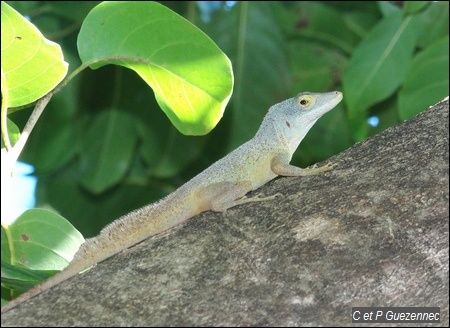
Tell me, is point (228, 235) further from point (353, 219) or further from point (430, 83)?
point (430, 83)

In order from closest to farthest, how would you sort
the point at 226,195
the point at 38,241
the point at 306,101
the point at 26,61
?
the point at 26,61, the point at 38,241, the point at 226,195, the point at 306,101

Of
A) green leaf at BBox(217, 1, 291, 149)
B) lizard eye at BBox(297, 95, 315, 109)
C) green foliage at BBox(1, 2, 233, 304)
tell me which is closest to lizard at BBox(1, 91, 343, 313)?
lizard eye at BBox(297, 95, 315, 109)

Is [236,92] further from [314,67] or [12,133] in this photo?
[12,133]

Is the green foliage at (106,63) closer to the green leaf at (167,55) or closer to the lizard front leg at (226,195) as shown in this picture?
the green leaf at (167,55)

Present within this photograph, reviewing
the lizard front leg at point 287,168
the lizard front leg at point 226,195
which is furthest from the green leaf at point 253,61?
the lizard front leg at point 226,195

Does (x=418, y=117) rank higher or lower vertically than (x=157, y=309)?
higher

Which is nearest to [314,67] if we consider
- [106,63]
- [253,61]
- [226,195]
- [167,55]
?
[253,61]

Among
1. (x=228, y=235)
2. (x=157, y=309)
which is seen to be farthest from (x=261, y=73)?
(x=157, y=309)
